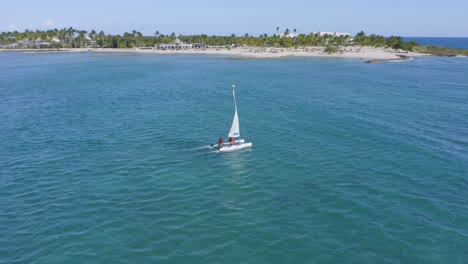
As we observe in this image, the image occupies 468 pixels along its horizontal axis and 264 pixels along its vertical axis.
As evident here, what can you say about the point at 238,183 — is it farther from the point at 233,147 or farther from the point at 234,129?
the point at 234,129

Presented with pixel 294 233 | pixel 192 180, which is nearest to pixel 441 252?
pixel 294 233

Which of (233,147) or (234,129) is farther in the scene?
(233,147)

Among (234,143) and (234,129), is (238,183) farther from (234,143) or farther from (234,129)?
(234,129)

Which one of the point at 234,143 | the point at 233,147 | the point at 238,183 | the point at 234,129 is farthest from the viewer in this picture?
the point at 234,143

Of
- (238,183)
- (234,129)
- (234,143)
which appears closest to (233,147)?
(234,143)

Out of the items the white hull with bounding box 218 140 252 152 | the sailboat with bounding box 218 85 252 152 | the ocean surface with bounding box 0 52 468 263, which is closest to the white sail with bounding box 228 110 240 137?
the sailboat with bounding box 218 85 252 152

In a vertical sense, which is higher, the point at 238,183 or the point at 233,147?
the point at 233,147

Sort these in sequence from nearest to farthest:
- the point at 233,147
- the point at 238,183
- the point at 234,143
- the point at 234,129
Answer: the point at 238,183 → the point at 234,129 → the point at 233,147 → the point at 234,143

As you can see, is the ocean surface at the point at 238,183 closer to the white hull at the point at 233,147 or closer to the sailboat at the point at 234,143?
the white hull at the point at 233,147

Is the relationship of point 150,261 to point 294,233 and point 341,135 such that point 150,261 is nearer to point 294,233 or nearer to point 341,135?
point 294,233

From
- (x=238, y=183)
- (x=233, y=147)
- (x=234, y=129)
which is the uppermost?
(x=234, y=129)
